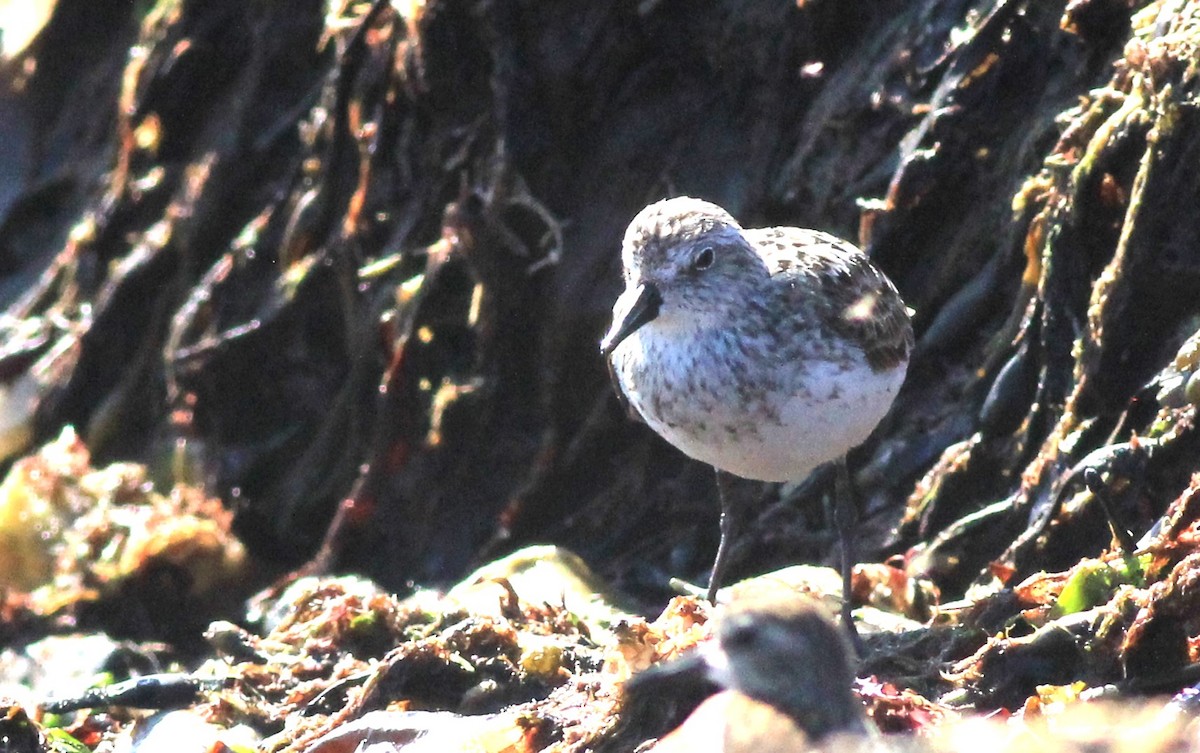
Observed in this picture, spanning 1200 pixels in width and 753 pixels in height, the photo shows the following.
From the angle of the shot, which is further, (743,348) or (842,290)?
(842,290)

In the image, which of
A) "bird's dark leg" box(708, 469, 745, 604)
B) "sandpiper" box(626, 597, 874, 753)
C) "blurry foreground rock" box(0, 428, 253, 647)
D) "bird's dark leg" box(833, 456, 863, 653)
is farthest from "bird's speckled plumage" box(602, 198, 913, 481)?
"blurry foreground rock" box(0, 428, 253, 647)

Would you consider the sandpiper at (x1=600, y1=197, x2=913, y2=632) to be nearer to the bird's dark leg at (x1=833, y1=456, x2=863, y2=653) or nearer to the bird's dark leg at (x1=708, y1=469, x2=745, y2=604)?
the bird's dark leg at (x1=833, y1=456, x2=863, y2=653)

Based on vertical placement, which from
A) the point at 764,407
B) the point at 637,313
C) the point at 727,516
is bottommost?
the point at 727,516

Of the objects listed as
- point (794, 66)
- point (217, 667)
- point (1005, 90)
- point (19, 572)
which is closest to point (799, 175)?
point (794, 66)

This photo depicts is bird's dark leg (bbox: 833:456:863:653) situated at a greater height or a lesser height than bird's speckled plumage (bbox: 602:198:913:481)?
lesser

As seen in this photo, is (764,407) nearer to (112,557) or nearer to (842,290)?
(842,290)

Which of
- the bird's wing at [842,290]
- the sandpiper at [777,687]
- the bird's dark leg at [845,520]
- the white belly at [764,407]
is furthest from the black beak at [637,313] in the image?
the sandpiper at [777,687]

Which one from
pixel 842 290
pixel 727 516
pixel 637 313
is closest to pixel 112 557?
pixel 727 516
